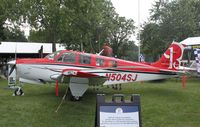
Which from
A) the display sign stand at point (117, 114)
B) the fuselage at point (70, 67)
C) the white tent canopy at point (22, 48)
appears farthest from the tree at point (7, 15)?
the display sign stand at point (117, 114)

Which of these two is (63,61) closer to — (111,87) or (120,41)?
(111,87)

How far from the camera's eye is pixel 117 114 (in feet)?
18.7

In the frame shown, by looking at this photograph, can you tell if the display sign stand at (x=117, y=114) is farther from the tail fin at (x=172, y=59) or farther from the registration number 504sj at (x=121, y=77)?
the tail fin at (x=172, y=59)

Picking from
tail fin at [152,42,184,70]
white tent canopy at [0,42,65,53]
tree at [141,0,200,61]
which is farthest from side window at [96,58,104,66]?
tree at [141,0,200,61]

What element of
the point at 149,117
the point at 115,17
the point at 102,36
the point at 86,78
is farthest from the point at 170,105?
the point at 115,17

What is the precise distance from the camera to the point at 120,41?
201 feet

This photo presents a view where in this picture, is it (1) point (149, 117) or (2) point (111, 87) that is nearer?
(1) point (149, 117)

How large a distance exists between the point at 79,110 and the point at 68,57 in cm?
316

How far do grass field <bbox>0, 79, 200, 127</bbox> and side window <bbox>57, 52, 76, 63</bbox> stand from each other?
4.70ft

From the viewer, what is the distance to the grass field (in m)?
8.88

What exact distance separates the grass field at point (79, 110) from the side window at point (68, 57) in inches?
56.4

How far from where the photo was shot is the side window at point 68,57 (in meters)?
13.0

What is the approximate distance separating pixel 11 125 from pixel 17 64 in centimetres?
491

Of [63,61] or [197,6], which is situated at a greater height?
[197,6]
